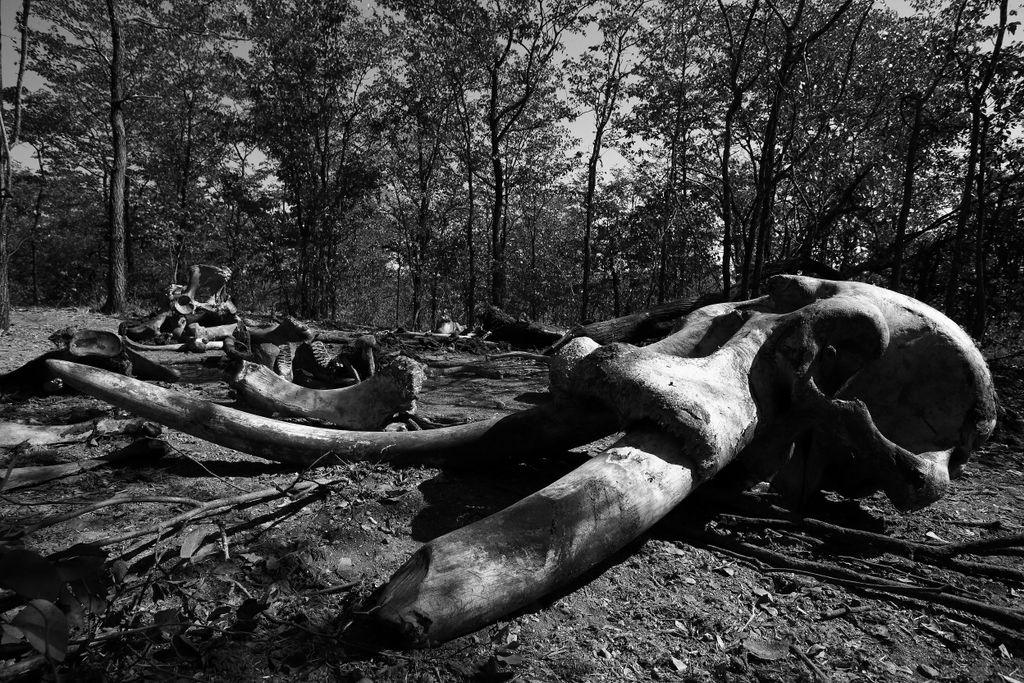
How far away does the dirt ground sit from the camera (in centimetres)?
146

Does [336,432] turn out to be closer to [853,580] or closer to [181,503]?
[181,503]

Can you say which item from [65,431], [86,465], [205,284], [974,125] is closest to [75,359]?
[65,431]

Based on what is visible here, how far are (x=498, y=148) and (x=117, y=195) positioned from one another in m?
9.96

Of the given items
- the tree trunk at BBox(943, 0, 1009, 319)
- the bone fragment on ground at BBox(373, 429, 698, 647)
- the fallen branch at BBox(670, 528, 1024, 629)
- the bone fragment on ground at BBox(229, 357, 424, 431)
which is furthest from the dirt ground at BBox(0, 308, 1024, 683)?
the tree trunk at BBox(943, 0, 1009, 319)

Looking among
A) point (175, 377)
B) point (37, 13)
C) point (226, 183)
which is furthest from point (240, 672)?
point (226, 183)

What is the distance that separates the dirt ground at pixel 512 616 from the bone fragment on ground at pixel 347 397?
0.45 m

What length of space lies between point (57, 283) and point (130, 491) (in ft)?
102

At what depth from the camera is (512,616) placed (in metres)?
1.76

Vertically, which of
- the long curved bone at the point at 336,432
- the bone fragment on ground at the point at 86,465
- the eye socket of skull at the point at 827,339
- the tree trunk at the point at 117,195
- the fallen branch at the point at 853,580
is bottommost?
the fallen branch at the point at 853,580

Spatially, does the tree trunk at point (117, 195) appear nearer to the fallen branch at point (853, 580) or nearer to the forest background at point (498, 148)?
the forest background at point (498, 148)

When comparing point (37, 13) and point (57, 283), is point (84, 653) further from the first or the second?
point (57, 283)

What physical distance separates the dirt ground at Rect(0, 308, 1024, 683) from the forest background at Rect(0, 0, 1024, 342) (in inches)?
276

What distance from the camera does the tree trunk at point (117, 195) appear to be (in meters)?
11.7

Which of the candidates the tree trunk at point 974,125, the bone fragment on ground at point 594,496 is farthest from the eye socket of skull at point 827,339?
the tree trunk at point 974,125
